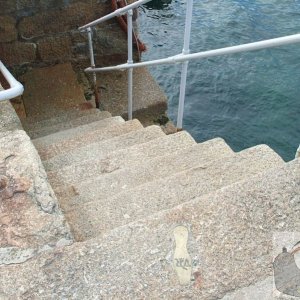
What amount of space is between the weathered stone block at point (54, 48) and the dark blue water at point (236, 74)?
88.9 inches

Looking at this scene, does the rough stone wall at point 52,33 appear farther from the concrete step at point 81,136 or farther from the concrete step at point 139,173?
the concrete step at point 139,173

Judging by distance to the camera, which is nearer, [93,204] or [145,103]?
[93,204]

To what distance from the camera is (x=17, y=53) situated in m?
5.30

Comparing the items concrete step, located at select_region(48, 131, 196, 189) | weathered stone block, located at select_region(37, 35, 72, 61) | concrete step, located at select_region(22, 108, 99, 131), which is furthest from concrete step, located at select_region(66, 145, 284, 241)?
weathered stone block, located at select_region(37, 35, 72, 61)

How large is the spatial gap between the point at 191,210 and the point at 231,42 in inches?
320

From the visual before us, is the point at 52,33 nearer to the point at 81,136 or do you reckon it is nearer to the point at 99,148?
the point at 81,136

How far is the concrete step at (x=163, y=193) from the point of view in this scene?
193cm

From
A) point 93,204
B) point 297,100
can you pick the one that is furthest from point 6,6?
point 297,100

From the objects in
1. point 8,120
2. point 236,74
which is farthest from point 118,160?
point 236,74

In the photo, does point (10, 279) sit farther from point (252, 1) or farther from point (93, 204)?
point (252, 1)

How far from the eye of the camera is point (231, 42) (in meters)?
9.27

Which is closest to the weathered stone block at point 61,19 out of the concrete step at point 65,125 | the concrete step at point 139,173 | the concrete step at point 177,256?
the concrete step at point 65,125

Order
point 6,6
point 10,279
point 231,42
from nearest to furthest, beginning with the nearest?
point 10,279, point 6,6, point 231,42

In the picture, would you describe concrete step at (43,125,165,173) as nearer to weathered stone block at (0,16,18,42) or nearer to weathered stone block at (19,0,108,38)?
weathered stone block at (19,0,108,38)
